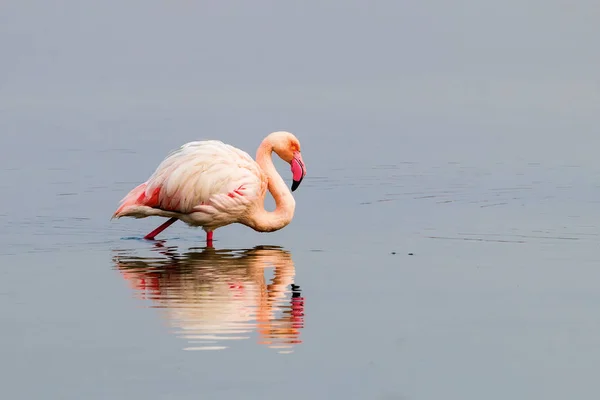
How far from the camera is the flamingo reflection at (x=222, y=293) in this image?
28.2ft

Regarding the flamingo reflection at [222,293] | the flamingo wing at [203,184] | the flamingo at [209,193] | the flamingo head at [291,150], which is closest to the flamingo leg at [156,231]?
the flamingo at [209,193]

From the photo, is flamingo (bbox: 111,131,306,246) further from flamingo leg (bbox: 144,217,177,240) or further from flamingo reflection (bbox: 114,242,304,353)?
flamingo reflection (bbox: 114,242,304,353)

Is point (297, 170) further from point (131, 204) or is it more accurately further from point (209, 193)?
point (131, 204)

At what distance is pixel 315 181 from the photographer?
16.5m

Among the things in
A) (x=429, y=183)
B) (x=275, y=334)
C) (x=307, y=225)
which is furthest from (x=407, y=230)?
(x=275, y=334)

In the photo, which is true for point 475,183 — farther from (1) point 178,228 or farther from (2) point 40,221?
(2) point 40,221

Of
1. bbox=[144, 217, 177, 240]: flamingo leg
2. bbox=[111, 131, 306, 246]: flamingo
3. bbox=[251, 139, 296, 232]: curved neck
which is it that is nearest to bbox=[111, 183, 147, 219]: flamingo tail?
bbox=[111, 131, 306, 246]: flamingo

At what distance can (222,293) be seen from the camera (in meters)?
9.91

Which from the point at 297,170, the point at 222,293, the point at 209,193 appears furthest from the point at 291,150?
the point at 222,293

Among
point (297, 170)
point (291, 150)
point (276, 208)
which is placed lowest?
point (276, 208)

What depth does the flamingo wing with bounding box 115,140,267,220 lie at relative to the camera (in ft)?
40.5

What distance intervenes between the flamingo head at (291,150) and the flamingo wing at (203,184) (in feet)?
1.85

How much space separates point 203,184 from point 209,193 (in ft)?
0.33

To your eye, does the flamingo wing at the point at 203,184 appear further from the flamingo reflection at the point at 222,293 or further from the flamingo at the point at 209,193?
the flamingo reflection at the point at 222,293
